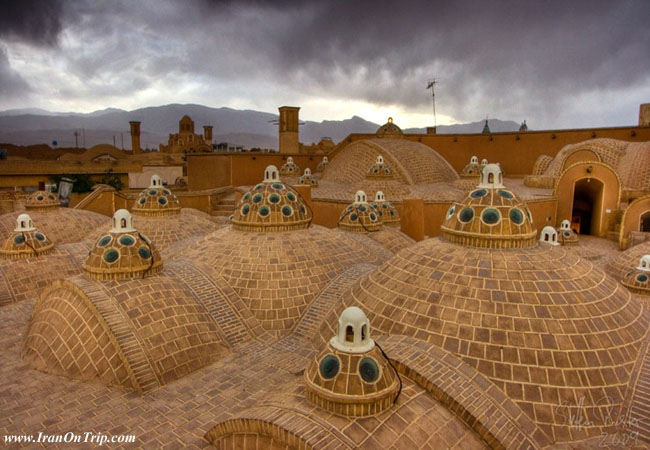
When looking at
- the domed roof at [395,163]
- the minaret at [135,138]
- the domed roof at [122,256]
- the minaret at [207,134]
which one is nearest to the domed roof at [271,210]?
the domed roof at [122,256]

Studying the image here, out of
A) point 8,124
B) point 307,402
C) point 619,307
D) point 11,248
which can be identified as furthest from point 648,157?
point 8,124

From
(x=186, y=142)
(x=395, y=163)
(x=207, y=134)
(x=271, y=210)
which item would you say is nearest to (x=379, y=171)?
(x=395, y=163)

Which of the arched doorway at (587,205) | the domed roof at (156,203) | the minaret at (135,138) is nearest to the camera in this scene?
the domed roof at (156,203)

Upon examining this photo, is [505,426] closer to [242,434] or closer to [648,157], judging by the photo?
[242,434]

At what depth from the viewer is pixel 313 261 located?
10789mm

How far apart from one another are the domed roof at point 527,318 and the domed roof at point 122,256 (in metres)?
4.64

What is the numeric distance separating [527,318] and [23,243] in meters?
14.2

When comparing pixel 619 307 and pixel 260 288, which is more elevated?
pixel 619 307

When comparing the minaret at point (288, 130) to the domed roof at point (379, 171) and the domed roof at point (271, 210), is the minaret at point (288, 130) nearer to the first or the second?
the domed roof at point (379, 171)

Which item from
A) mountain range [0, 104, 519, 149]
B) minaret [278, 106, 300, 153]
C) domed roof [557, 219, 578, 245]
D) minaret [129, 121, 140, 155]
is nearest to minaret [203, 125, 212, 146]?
minaret [129, 121, 140, 155]

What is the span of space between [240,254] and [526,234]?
648cm

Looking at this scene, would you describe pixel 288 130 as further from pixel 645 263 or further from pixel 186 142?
pixel 645 263

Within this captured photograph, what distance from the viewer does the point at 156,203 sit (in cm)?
1585

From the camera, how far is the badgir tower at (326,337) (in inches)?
214
